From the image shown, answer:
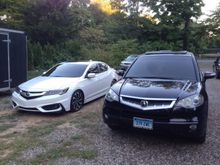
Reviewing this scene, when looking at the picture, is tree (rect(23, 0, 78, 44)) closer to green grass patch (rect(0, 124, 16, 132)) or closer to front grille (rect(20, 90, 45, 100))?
front grille (rect(20, 90, 45, 100))

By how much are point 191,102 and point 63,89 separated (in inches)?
→ 138

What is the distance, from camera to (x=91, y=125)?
6195 mm

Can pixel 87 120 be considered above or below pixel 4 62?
below

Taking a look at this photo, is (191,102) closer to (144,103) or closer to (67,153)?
(144,103)

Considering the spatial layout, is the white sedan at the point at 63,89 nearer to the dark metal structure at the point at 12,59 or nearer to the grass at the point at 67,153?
the dark metal structure at the point at 12,59

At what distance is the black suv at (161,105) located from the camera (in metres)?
4.57

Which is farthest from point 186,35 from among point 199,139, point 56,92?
point 199,139

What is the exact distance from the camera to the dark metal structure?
9.59 meters

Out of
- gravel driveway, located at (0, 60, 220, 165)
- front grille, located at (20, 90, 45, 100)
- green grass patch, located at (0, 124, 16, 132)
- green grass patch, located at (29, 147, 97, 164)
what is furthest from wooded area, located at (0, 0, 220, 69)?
green grass patch, located at (29, 147, 97, 164)

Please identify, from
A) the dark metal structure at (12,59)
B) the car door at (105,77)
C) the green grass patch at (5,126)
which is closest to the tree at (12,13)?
the dark metal structure at (12,59)

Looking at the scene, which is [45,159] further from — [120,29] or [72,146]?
[120,29]

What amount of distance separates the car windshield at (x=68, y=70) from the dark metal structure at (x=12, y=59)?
191 cm

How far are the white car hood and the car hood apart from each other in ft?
7.66

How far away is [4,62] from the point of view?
9695 mm
